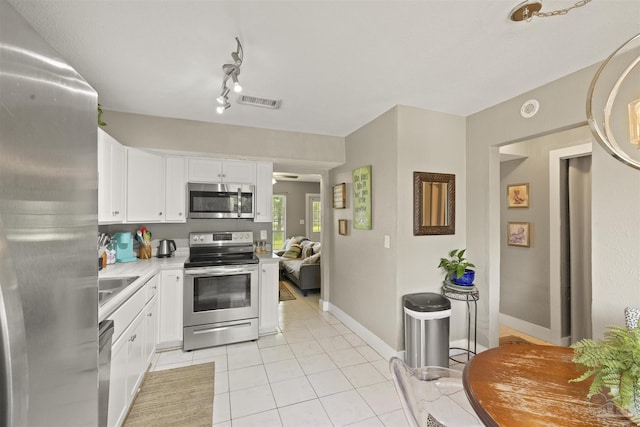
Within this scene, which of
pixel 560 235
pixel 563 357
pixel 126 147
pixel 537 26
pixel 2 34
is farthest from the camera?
pixel 560 235

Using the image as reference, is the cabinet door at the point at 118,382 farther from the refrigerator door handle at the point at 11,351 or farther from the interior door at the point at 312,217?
the interior door at the point at 312,217

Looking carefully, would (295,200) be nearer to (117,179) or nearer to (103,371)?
(117,179)

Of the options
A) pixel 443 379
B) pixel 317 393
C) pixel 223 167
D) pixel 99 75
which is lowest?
pixel 317 393

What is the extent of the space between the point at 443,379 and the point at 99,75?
10.3 feet

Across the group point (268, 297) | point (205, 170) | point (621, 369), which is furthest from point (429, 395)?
point (205, 170)

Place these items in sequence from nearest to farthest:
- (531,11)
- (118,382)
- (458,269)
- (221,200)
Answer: (531,11)
(118,382)
(458,269)
(221,200)

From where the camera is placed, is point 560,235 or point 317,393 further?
point 560,235

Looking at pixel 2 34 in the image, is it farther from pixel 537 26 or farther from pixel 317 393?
pixel 317 393

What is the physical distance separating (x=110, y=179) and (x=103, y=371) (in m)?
1.77

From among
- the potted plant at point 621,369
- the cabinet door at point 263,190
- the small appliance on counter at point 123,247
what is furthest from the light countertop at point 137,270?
the potted plant at point 621,369

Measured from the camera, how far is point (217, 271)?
3.03 meters

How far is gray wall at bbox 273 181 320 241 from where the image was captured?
305 inches

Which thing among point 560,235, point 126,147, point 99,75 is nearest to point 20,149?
point 99,75

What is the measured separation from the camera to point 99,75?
217cm
